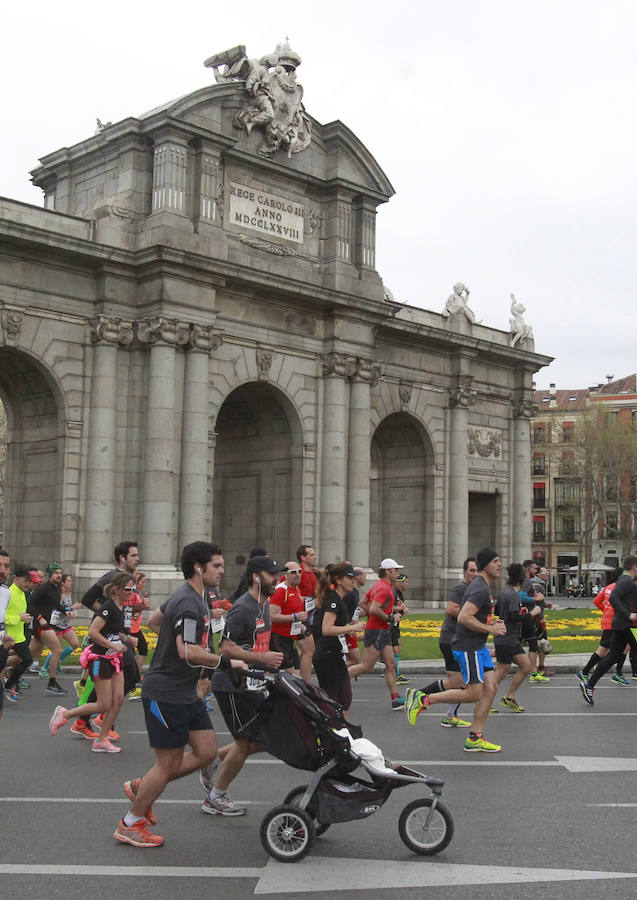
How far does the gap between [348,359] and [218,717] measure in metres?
19.0

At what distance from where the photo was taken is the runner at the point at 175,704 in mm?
6965

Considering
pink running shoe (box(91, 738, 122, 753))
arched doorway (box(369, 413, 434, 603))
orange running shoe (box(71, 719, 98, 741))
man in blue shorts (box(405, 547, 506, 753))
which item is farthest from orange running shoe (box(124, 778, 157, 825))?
arched doorway (box(369, 413, 434, 603))

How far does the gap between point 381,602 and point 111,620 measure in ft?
13.0

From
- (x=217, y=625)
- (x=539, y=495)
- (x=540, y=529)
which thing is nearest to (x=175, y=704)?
(x=217, y=625)

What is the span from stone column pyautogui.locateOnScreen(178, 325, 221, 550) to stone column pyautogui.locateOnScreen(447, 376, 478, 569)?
11.0m

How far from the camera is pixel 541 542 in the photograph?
8294cm

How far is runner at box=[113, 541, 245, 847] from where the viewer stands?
696 centimetres

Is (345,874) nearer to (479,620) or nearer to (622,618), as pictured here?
(479,620)

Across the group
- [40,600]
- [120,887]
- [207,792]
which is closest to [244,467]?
[40,600]

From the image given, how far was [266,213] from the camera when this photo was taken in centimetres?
2981

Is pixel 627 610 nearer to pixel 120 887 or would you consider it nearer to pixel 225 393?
pixel 120 887

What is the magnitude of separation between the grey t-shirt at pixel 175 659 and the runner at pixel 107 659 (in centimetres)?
358

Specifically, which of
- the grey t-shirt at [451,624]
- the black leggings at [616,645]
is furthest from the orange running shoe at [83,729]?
the black leggings at [616,645]

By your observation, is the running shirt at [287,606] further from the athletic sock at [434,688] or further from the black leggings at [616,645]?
the black leggings at [616,645]
